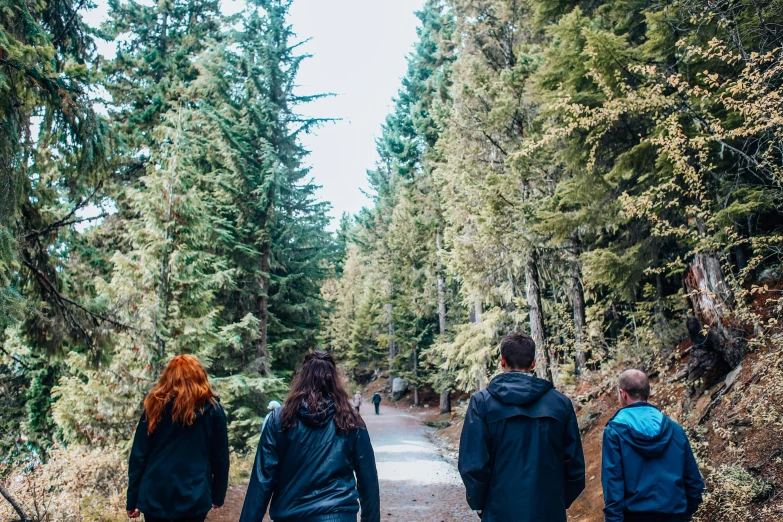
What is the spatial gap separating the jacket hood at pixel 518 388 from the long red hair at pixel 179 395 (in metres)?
2.20

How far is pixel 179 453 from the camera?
11.7 ft

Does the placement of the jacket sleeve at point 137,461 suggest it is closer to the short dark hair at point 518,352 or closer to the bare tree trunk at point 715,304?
the short dark hair at point 518,352

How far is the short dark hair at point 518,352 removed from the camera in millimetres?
3205

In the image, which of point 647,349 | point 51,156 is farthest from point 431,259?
point 51,156

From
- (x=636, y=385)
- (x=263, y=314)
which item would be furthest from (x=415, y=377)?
(x=636, y=385)

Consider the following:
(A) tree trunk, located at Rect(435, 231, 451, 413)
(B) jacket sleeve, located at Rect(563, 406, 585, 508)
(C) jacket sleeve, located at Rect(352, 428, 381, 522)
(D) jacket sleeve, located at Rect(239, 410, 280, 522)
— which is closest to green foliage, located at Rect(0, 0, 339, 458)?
(D) jacket sleeve, located at Rect(239, 410, 280, 522)

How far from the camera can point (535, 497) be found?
115 inches

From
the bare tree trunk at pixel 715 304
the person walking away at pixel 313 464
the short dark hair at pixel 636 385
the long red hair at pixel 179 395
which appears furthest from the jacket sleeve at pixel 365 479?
the bare tree trunk at pixel 715 304

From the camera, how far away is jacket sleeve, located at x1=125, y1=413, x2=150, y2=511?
11.5 feet

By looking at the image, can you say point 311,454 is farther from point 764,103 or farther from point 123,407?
point 123,407

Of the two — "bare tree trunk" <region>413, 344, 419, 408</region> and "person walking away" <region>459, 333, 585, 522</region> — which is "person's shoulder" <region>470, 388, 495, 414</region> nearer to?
"person walking away" <region>459, 333, 585, 522</region>

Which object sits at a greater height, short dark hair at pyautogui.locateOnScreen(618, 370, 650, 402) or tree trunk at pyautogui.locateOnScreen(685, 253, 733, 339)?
tree trunk at pyautogui.locateOnScreen(685, 253, 733, 339)

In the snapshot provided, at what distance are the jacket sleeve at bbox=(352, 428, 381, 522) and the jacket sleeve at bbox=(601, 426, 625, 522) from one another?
150 cm

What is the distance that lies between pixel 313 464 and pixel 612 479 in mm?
2005
